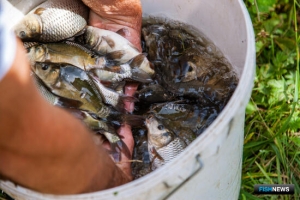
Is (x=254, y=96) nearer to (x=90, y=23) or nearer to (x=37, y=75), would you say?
(x=90, y=23)

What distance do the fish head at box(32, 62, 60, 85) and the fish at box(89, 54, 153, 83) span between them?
6.8 inches

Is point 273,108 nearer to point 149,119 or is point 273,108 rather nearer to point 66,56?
point 149,119

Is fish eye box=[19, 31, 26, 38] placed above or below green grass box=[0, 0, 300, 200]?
above

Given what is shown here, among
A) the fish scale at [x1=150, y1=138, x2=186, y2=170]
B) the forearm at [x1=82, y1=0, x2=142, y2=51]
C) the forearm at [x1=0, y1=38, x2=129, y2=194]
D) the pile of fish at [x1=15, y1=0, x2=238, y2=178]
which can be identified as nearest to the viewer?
the forearm at [x1=0, y1=38, x2=129, y2=194]

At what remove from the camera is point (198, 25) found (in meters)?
1.95

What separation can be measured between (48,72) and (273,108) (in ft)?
3.69

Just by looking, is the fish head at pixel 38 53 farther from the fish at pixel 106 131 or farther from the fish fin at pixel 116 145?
the fish fin at pixel 116 145

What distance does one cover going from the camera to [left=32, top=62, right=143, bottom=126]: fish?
1.63 meters

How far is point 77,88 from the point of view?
1.63 meters

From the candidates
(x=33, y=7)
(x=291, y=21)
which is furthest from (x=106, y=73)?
(x=291, y=21)

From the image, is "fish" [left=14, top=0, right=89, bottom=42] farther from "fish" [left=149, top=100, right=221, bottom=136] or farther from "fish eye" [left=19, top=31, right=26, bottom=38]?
"fish" [left=149, top=100, right=221, bottom=136]

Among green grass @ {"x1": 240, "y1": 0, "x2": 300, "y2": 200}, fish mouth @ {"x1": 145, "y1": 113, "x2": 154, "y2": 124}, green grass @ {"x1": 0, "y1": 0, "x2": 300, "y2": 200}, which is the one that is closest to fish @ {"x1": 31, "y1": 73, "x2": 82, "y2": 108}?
fish mouth @ {"x1": 145, "y1": 113, "x2": 154, "y2": 124}

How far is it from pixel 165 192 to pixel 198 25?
1.01 m

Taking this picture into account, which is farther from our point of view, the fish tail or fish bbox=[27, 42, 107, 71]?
fish bbox=[27, 42, 107, 71]
